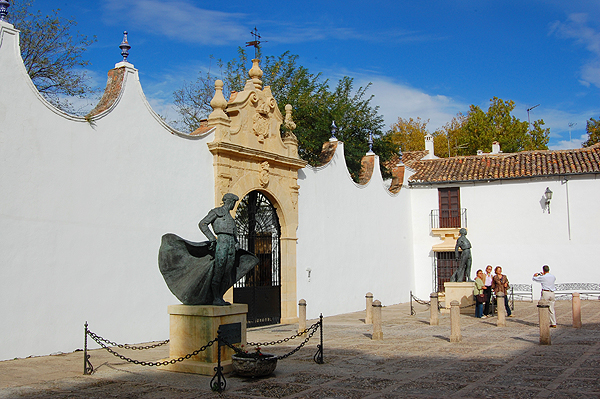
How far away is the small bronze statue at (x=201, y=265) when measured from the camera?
833 cm

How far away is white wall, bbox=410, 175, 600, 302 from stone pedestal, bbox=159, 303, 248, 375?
16748mm

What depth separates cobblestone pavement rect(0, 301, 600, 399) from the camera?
6906 millimetres

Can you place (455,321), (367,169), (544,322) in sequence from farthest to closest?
1. (367,169)
2. (455,321)
3. (544,322)

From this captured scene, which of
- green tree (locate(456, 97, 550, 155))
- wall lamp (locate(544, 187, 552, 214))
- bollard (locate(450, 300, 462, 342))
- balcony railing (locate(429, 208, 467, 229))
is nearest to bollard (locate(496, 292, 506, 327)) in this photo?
bollard (locate(450, 300, 462, 342))

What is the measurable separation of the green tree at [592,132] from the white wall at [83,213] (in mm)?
29880

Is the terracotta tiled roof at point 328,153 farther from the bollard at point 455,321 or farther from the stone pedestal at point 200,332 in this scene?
the stone pedestal at point 200,332

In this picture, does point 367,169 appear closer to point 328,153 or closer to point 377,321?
point 328,153

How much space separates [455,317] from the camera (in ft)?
36.4

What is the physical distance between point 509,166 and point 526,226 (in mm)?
2640

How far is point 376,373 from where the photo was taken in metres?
8.20

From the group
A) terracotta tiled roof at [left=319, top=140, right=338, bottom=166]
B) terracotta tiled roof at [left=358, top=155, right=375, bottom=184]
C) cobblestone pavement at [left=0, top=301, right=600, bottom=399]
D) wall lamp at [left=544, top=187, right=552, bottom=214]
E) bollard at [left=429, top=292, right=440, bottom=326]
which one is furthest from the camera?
wall lamp at [left=544, top=187, right=552, bottom=214]

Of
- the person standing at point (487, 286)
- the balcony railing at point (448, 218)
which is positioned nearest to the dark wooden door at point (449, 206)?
the balcony railing at point (448, 218)

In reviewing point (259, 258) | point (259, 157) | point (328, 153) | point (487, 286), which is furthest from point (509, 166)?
point (259, 157)

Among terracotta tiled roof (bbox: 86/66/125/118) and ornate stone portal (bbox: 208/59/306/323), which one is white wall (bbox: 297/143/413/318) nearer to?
ornate stone portal (bbox: 208/59/306/323)
